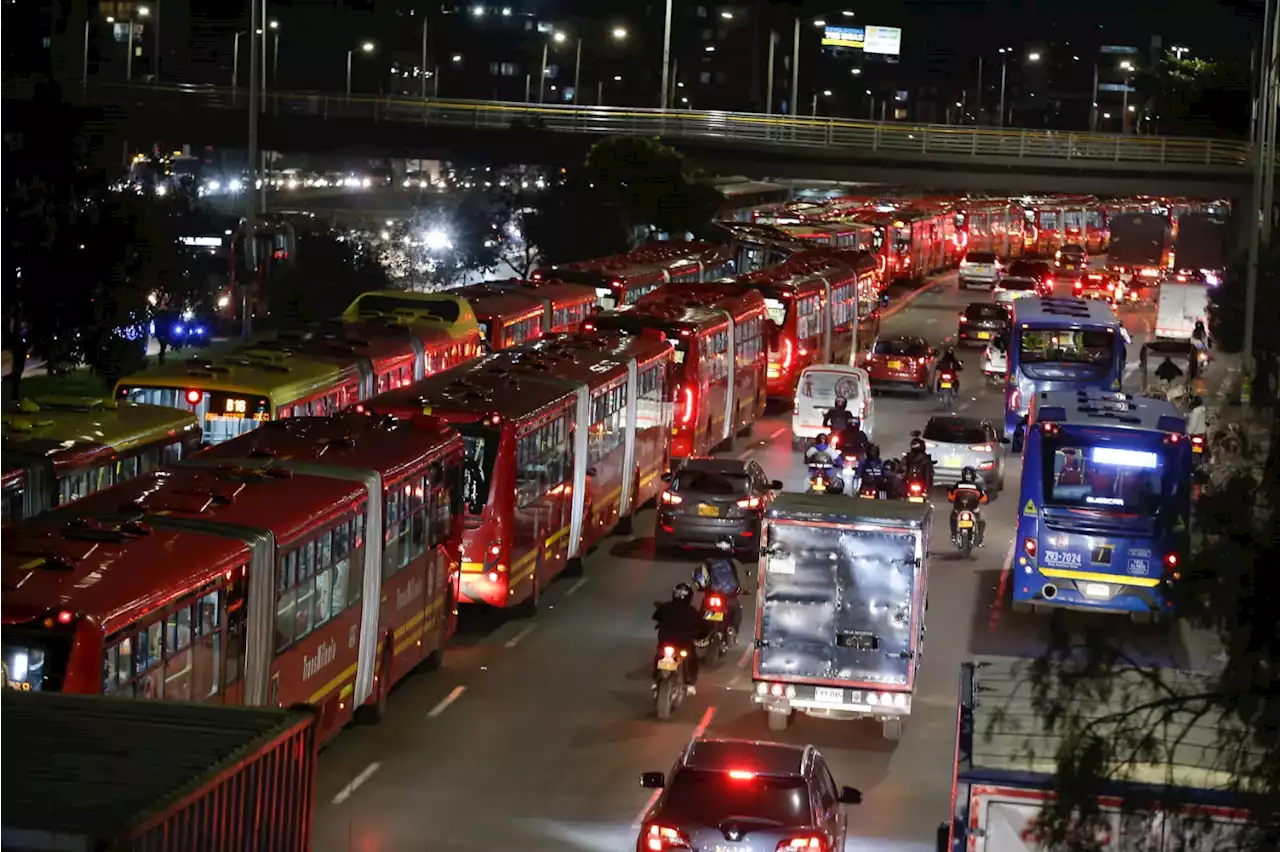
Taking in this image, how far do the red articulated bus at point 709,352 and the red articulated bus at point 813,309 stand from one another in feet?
5.58

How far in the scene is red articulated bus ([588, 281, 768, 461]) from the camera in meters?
38.7

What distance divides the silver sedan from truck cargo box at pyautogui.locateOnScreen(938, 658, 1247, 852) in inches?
943

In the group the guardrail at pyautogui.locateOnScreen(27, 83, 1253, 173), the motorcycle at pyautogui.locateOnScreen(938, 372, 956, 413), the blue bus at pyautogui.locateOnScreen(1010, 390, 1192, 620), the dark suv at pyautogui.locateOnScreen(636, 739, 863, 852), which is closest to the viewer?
the dark suv at pyautogui.locateOnScreen(636, 739, 863, 852)

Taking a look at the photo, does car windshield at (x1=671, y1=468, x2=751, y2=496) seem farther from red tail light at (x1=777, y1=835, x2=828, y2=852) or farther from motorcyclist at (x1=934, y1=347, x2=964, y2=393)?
motorcyclist at (x1=934, y1=347, x2=964, y2=393)

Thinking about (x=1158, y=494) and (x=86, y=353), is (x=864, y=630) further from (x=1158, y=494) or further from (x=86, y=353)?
(x=86, y=353)

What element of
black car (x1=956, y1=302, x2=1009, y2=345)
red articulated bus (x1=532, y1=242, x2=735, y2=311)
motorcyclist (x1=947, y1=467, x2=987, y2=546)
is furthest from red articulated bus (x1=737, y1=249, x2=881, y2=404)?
motorcyclist (x1=947, y1=467, x2=987, y2=546)

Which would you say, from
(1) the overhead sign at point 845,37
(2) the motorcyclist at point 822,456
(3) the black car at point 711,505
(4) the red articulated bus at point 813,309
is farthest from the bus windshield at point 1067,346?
(1) the overhead sign at point 845,37

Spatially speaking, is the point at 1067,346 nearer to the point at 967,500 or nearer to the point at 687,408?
the point at 687,408

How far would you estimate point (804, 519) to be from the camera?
21781 mm

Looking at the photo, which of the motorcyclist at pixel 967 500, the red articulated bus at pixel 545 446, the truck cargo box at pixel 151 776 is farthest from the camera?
the motorcyclist at pixel 967 500

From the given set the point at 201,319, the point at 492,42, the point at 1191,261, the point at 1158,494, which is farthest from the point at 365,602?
the point at 492,42

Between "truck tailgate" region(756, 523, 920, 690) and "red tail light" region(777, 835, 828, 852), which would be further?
"truck tailgate" region(756, 523, 920, 690)

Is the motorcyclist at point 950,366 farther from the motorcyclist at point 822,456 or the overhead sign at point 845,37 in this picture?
the overhead sign at point 845,37

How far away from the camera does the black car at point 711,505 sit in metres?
31.4
